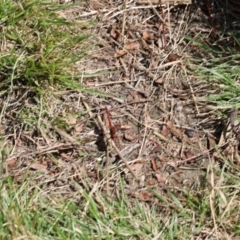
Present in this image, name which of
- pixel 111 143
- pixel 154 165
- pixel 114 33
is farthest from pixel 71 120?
pixel 114 33

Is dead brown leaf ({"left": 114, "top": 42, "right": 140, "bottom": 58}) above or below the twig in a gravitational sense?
above

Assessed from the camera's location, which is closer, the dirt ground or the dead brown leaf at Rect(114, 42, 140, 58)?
the dirt ground

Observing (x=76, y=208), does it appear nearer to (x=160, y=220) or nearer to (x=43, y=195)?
(x=43, y=195)

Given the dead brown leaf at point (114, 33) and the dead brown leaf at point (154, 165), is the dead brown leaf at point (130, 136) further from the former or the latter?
the dead brown leaf at point (114, 33)

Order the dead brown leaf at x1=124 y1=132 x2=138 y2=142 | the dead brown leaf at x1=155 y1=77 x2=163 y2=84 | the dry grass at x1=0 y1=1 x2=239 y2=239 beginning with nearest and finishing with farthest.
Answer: the dry grass at x1=0 y1=1 x2=239 y2=239, the dead brown leaf at x1=124 y1=132 x2=138 y2=142, the dead brown leaf at x1=155 y1=77 x2=163 y2=84

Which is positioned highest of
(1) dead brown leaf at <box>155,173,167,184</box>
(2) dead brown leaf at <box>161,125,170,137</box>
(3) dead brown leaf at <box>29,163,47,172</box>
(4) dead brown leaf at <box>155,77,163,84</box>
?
(3) dead brown leaf at <box>29,163,47,172</box>

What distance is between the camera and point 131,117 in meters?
3.31

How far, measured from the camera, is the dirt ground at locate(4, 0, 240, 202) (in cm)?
313

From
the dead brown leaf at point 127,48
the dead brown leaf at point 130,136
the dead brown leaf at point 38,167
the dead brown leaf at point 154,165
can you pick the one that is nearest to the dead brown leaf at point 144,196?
the dead brown leaf at point 154,165

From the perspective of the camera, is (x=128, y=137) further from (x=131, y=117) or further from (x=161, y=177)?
(x=161, y=177)

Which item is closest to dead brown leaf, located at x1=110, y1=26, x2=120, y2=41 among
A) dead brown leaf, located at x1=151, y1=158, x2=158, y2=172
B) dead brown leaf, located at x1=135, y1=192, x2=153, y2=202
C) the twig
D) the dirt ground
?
the dirt ground

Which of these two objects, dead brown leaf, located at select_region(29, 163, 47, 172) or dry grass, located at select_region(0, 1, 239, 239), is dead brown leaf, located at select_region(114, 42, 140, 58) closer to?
dry grass, located at select_region(0, 1, 239, 239)

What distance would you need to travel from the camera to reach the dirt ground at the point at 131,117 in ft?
10.3

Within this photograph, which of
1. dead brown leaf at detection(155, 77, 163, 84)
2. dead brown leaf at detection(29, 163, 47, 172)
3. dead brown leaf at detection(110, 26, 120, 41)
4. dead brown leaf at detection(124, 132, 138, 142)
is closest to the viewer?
dead brown leaf at detection(29, 163, 47, 172)
